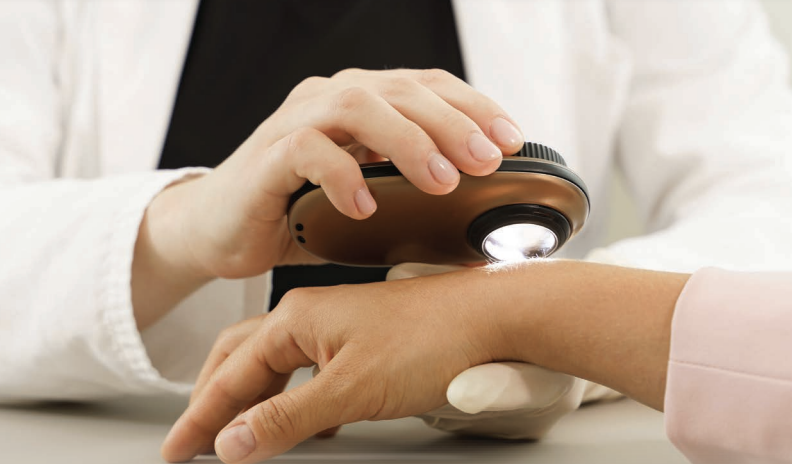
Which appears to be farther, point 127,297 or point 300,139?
point 127,297

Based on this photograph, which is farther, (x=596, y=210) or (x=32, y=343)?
(x=596, y=210)

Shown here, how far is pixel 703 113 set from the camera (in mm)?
887

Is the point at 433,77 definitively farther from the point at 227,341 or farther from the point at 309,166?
the point at 227,341

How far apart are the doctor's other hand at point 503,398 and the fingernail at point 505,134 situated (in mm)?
103

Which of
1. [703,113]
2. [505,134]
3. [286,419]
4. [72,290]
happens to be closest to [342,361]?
[286,419]

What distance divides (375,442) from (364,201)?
0.16 m

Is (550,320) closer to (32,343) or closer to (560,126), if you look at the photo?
(32,343)

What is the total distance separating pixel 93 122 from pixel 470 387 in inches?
25.2

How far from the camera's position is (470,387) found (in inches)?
14.1

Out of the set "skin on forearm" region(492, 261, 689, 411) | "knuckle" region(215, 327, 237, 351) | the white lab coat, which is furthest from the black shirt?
"skin on forearm" region(492, 261, 689, 411)

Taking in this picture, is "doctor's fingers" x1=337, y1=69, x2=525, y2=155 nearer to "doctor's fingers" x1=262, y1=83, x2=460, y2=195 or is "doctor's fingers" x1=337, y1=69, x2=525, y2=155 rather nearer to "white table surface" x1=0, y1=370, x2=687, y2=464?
"doctor's fingers" x1=262, y1=83, x2=460, y2=195

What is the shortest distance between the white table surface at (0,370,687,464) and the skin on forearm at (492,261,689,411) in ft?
0.19

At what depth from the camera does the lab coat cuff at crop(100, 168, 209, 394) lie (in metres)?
0.51

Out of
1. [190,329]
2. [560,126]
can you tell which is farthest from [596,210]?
[190,329]
